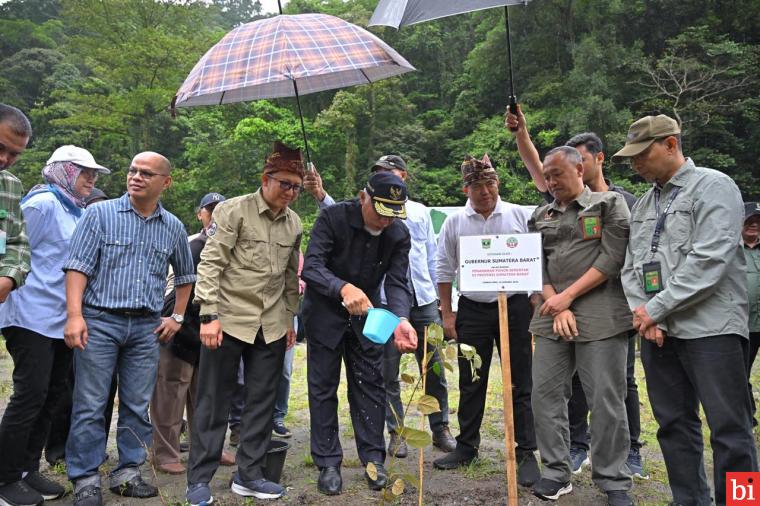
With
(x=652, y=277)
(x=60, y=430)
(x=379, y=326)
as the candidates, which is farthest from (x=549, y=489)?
(x=60, y=430)

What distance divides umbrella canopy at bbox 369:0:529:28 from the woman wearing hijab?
7.01 feet

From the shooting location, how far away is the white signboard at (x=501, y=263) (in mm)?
3008

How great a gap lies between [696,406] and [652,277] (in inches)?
28.5

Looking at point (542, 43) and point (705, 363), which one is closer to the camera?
point (705, 363)

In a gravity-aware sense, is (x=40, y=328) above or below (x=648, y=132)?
below

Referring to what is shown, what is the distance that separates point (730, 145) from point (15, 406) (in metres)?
23.3

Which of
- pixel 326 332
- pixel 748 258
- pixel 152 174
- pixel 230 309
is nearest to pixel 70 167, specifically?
pixel 152 174

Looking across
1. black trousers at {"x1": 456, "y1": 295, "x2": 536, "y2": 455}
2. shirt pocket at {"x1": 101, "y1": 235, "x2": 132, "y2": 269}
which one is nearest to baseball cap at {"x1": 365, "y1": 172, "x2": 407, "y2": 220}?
black trousers at {"x1": 456, "y1": 295, "x2": 536, "y2": 455}

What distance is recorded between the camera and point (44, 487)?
11.2ft

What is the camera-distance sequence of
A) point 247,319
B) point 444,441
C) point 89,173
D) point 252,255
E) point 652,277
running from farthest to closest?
point 444,441 < point 89,173 < point 252,255 < point 247,319 < point 652,277

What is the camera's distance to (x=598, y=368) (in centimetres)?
322

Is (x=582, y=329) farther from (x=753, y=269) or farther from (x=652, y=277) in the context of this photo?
(x=753, y=269)

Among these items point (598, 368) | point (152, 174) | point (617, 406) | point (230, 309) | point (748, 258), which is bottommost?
point (617, 406)

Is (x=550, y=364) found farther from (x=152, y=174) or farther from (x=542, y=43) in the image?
(x=542, y=43)
